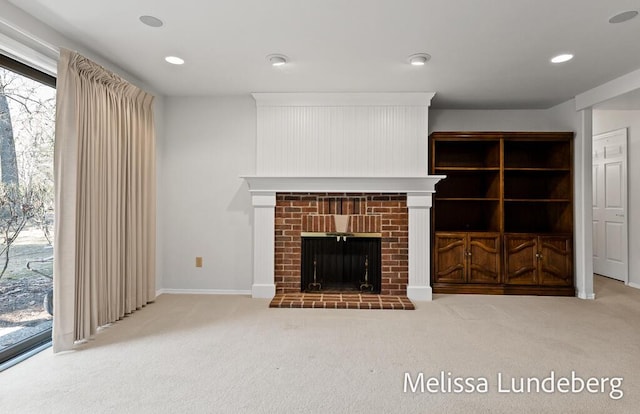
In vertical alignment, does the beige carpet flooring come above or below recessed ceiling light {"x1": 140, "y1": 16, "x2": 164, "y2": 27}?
below

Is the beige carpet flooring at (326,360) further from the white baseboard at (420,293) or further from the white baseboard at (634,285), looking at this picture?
the white baseboard at (634,285)

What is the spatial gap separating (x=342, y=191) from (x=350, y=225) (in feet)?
1.29

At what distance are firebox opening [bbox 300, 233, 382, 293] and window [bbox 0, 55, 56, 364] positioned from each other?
7.41ft

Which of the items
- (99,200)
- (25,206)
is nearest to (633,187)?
(99,200)

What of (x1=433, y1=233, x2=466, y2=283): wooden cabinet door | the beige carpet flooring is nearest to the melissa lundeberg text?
the beige carpet flooring

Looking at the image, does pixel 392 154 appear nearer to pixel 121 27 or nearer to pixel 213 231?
pixel 213 231

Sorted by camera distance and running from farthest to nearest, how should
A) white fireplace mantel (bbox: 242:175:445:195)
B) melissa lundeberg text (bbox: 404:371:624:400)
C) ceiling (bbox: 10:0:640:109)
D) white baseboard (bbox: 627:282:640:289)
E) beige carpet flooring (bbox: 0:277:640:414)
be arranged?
1. white baseboard (bbox: 627:282:640:289)
2. white fireplace mantel (bbox: 242:175:445:195)
3. ceiling (bbox: 10:0:640:109)
4. melissa lundeberg text (bbox: 404:371:624:400)
5. beige carpet flooring (bbox: 0:277:640:414)

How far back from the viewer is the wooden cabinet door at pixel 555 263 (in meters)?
3.79

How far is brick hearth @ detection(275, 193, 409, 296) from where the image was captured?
371 centimetres

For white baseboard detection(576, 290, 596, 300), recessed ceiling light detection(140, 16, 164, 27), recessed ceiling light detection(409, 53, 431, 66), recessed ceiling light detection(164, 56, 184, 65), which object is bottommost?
white baseboard detection(576, 290, 596, 300)

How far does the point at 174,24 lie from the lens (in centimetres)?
229

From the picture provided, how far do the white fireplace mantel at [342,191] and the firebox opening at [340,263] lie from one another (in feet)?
1.21

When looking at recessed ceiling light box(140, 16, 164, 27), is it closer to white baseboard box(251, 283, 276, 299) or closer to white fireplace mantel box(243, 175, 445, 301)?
white fireplace mantel box(243, 175, 445, 301)

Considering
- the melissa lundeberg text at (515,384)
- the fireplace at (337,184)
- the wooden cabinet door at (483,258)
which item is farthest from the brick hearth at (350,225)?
the melissa lundeberg text at (515,384)
